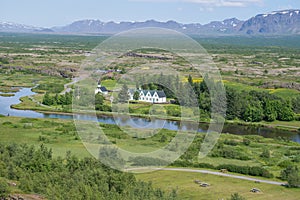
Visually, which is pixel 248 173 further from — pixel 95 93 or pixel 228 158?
pixel 95 93

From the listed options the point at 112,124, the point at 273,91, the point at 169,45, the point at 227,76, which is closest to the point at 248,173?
the point at 112,124

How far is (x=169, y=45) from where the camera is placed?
9512cm

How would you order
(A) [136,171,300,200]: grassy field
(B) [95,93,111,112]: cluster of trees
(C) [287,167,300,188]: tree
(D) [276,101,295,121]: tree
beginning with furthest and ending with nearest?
(B) [95,93,111,112]: cluster of trees < (D) [276,101,295,121]: tree < (C) [287,167,300,188]: tree < (A) [136,171,300,200]: grassy field

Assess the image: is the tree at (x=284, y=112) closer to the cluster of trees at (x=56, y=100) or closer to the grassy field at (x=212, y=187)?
the cluster of trees at (x=56, y=100)

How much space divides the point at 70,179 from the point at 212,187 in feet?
24.4

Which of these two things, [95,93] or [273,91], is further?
[273,91]

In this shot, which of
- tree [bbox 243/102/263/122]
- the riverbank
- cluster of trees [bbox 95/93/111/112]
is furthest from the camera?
cluster of trees [bbox 95/93/111/112]

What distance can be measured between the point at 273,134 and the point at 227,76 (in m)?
33.4

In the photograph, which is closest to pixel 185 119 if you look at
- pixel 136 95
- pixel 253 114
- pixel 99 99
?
pixel 253 114

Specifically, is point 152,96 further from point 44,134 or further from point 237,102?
point 44,134

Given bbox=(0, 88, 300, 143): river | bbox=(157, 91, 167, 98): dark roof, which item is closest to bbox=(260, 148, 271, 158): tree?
bbox=(0, 88, 300, 143): river

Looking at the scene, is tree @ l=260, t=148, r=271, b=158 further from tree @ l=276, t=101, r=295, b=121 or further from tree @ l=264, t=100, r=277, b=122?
tree @ l=276, t=101, r=295, b=121

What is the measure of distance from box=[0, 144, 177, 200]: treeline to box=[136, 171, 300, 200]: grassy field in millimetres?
2862

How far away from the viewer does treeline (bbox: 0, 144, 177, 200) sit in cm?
1756
